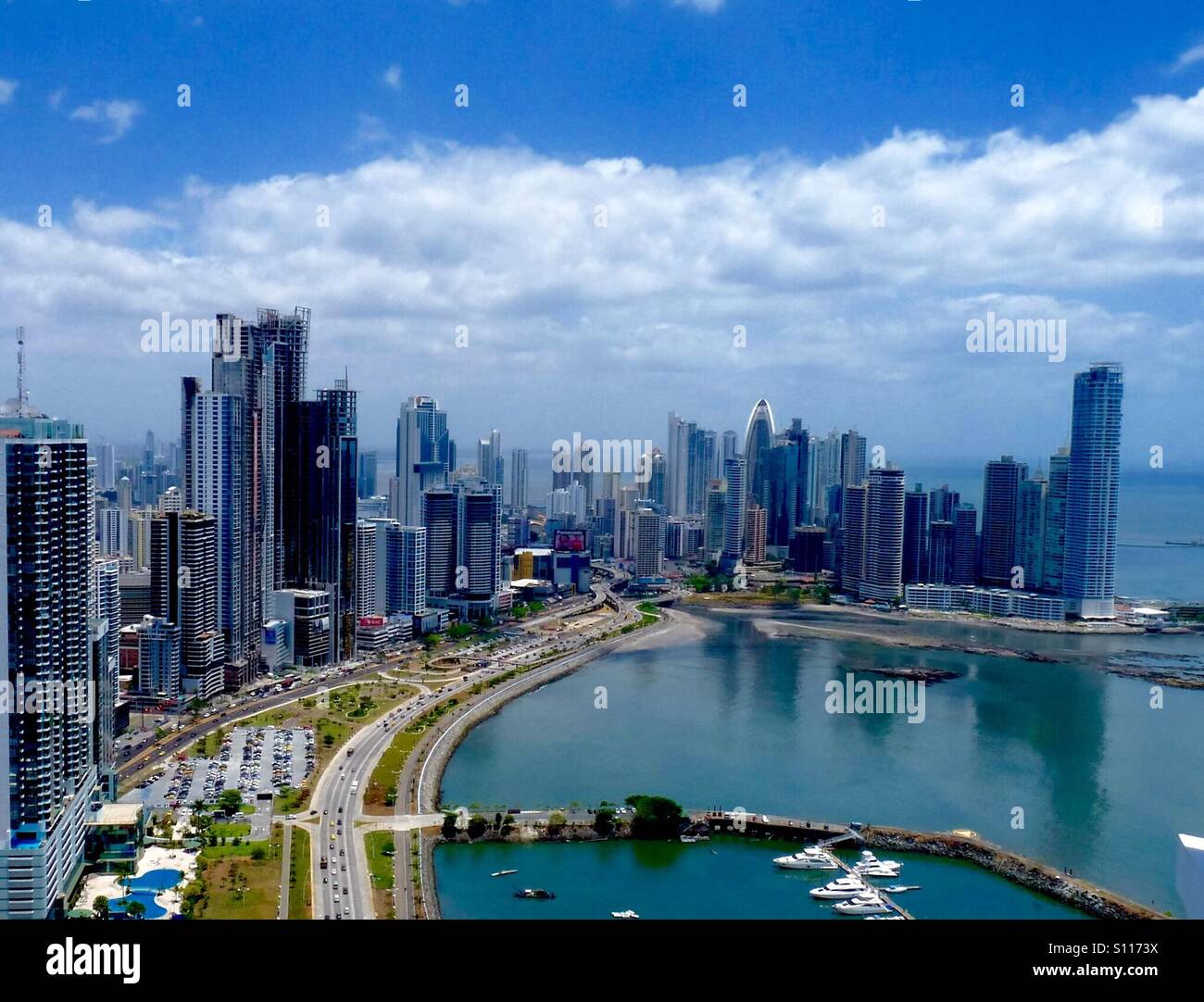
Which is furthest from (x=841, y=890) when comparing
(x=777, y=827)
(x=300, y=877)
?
(x=300, y=877)

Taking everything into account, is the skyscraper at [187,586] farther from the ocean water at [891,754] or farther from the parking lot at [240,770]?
the ocean water at [891,754]

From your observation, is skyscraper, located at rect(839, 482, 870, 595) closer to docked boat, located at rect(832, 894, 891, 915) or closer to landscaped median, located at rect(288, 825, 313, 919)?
docked boat, located at rect(832, 894, 891, 915)

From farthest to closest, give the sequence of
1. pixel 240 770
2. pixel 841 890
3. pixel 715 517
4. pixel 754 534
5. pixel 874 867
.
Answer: pixel 754 534 < pixel 715 517 < pixel 240 770 < pixel 874 867 < pixel 841 890

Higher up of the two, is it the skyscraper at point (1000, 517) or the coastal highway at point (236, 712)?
the skyscraper at point (1000, 517)

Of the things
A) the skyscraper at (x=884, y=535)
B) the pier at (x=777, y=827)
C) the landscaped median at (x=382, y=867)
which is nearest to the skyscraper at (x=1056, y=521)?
the skyscraper at (x=884, y=535)

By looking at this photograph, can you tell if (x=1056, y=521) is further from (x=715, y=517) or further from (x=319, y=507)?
(x=319, y=507)
